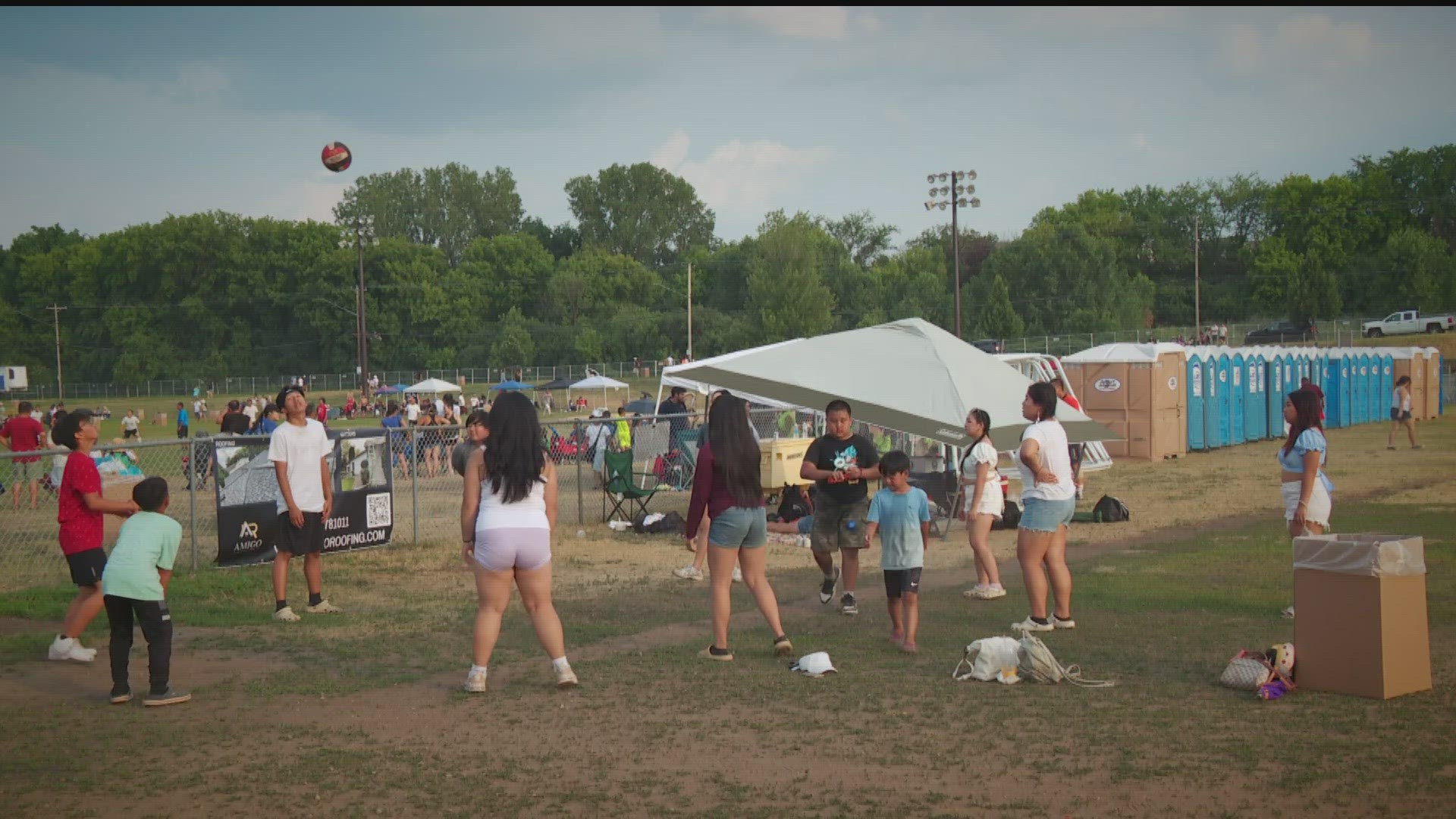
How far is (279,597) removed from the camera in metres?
10.0

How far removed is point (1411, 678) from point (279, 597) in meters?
8.09

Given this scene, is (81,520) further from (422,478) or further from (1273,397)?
(1273,397)

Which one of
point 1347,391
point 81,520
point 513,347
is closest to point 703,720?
point 81,520

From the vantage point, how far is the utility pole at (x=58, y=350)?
277 feet

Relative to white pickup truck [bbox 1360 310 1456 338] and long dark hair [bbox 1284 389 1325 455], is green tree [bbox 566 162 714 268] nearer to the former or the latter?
white pickup truck [bbox 1360 310 1456 338]

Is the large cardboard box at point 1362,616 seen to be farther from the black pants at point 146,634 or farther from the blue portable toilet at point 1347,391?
the blue portable toilet at point 1347,391

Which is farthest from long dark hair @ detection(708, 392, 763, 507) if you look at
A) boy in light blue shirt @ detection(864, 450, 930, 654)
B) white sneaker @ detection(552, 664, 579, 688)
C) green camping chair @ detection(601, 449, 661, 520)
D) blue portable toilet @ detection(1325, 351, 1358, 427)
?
blue portable toilet @ detection(1325, 351, 1358, 427)

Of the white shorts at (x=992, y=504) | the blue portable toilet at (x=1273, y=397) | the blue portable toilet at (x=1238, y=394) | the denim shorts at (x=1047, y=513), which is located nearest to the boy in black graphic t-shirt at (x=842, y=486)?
the denim shorts at (x=1047, y=513)

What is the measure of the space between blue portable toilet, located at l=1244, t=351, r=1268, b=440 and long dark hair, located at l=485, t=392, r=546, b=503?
2545 centimetres

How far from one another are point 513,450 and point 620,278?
85100 millimetres

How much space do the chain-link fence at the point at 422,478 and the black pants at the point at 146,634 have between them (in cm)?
420

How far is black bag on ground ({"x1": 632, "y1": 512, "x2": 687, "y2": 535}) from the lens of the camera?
15.6 metres

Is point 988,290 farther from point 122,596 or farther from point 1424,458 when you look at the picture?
point 122,596

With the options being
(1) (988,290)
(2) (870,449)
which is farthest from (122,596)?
(1) (988,290)
